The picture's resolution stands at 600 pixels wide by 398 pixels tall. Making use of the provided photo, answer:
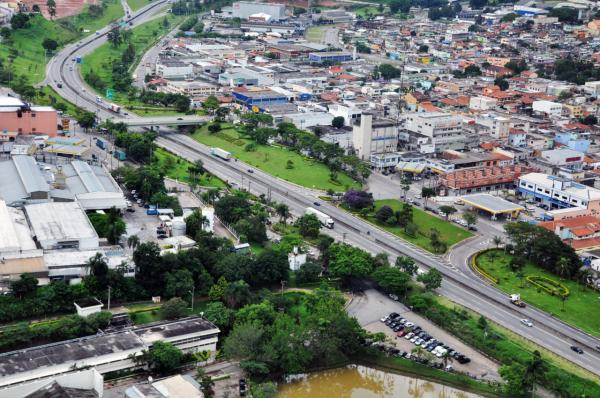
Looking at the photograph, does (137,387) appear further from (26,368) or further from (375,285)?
(375,285)

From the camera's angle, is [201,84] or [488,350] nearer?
[488,350]

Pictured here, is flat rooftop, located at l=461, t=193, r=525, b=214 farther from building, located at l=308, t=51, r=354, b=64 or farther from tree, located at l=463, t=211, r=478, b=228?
building, located at l=308, t=51, r=354, b=64

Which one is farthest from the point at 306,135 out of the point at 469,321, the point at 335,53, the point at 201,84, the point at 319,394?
the point at 335,53

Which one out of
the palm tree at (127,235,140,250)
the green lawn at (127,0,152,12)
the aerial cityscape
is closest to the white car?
the aerial cityscape

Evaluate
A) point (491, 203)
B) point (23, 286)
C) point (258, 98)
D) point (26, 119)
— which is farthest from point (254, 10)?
point (23, 286)

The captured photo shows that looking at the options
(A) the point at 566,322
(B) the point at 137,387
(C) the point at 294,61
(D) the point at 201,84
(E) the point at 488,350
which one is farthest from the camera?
(C) the point at 294,61

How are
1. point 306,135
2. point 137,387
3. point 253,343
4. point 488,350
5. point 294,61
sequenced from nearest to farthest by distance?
point 137,387 < point 253,343 < point 488,350 < point 306,135 < point 294,61

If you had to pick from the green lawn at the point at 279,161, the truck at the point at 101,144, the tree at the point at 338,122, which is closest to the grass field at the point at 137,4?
the green lawn at the point at 279,161
